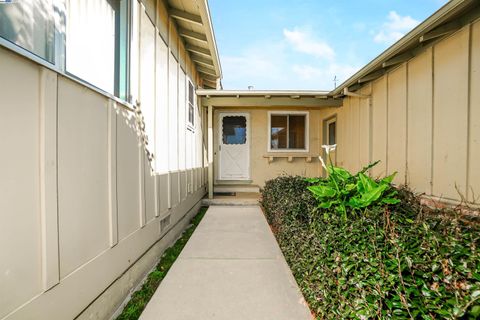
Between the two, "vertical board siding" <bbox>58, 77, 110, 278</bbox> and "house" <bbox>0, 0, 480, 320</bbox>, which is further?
"vertical board siding" <bbox>58, 77, 110, 278</bbox>

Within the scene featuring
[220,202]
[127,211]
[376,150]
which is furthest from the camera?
[220,202]

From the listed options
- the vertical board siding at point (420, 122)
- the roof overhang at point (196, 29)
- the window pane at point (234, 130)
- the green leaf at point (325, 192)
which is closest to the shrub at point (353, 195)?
the green leaf at point (325, 192)

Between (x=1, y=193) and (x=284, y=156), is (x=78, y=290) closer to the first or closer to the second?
(x=1, y=193)

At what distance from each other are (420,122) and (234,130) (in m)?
5.19

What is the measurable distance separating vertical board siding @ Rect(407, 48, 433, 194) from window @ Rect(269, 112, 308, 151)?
4.08 metres

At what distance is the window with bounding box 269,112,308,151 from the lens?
7.91m

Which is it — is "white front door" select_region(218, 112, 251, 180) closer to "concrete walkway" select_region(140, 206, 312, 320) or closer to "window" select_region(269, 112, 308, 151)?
"window" select_region(269, 112, 308, 151)

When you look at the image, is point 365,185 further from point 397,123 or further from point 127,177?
point 397,123

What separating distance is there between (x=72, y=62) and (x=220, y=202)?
5106mm

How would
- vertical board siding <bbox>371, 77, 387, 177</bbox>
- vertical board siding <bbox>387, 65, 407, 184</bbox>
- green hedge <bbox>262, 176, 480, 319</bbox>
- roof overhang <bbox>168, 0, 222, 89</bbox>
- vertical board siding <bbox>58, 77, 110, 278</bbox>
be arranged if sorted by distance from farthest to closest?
vertical board siding <bbox>371, 77, 387, 177</bbox>
vertical board siding <bbox>387, 65, 407, 184</bbox>
roof overhang <bbox>168, 0, 222, 89</bbox>
vertical board siding <bbox>58, 77, 110, 278</bbox>
green hedge <bbox>262, 176, 480, 319</bbox>

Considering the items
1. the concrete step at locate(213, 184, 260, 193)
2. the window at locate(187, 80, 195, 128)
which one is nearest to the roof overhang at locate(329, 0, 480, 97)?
the window at locate(187, 80, 195, 128)

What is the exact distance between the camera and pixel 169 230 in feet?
12.7

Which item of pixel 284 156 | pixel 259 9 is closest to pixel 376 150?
pixel 284 156

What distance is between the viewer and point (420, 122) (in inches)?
144
